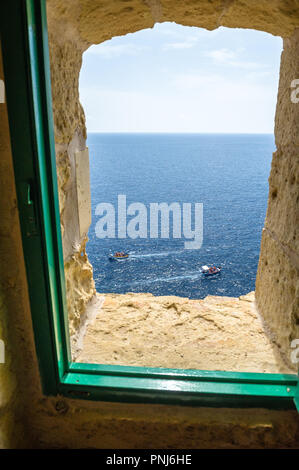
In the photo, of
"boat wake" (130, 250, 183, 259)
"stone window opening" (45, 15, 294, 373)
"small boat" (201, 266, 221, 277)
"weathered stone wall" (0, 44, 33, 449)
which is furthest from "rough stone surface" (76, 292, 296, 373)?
"boat wake" (130, 250, 183, 259)

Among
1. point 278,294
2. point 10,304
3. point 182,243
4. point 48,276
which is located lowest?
point 182,243

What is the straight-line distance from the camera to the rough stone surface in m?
1.59

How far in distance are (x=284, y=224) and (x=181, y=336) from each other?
787 millimetres

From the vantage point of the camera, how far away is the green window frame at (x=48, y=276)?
108cm

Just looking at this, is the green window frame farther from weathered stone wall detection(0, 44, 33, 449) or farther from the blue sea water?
the blue sea water

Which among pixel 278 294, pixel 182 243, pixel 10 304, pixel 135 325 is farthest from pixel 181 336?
pixel 182 243

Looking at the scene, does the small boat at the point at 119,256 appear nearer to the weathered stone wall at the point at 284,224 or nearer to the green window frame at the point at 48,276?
the weathered stone wall at the point at 284,224

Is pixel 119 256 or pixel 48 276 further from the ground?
pixel 48 276

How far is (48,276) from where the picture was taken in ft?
4.22

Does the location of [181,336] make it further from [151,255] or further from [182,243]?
[182,243]

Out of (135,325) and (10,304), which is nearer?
(10,304)

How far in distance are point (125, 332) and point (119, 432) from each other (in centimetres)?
48

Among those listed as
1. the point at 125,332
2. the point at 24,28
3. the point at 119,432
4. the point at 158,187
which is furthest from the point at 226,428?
the point at 158,187
